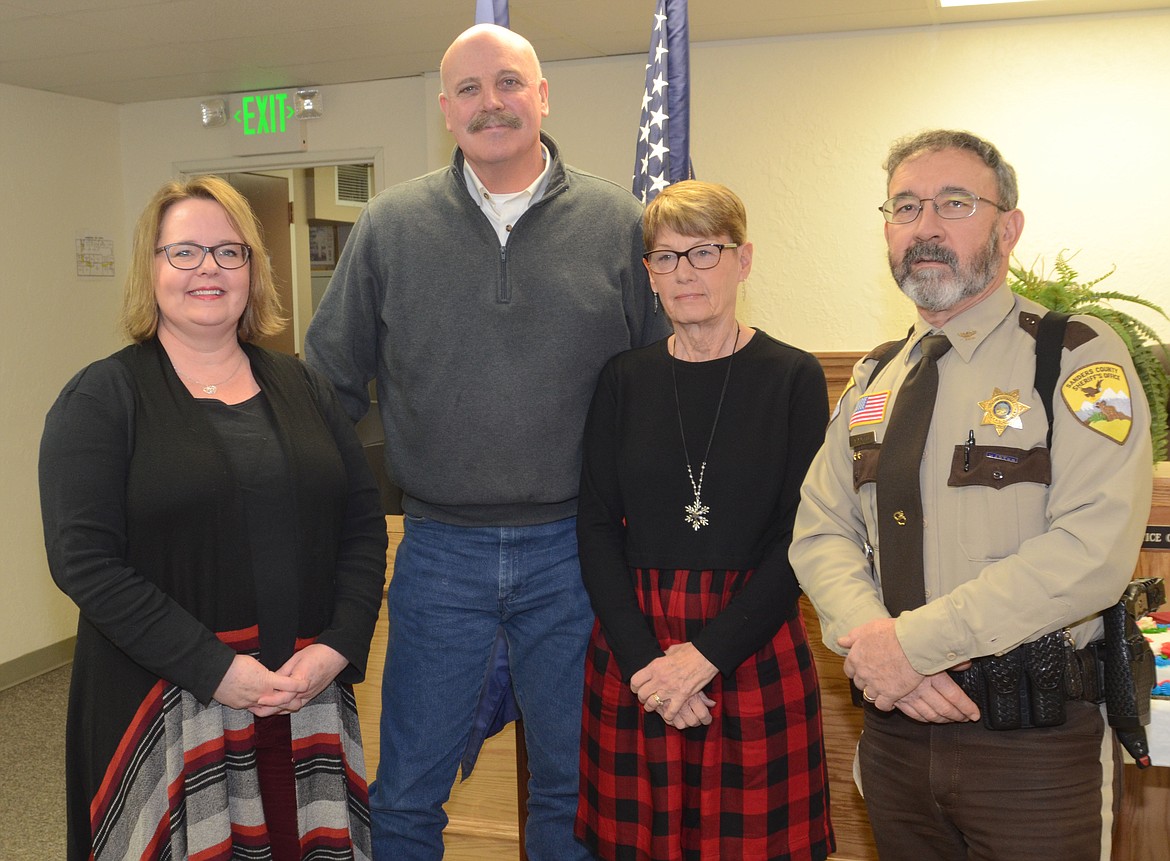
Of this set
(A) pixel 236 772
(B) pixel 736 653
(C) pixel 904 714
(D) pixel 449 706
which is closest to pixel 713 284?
(B) pixel 736 653

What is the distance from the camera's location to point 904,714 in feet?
5.07

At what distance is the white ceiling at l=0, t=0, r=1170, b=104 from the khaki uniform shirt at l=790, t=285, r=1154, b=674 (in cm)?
290

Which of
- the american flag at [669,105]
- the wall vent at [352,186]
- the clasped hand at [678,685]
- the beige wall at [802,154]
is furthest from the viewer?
the wall vent at [352,186]

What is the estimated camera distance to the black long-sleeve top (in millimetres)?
1755

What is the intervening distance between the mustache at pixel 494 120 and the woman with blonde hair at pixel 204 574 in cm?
45

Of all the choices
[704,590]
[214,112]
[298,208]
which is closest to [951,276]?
[704,590]

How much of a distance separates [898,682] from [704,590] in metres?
0.40

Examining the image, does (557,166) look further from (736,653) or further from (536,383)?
(736,653)

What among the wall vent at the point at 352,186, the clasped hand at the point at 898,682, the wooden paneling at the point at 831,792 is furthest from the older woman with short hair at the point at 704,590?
the wall vent at the point at 352,186

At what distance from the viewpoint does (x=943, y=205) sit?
1.58 meters

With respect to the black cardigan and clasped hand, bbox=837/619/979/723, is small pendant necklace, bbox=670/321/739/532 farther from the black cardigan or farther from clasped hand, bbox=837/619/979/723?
the black cardigan

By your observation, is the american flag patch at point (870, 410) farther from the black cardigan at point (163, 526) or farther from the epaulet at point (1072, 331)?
the black cardigan at point (163, 526)

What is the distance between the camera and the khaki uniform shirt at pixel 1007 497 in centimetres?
138

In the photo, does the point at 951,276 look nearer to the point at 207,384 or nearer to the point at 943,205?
the point at 943,205
